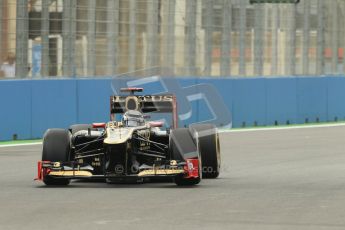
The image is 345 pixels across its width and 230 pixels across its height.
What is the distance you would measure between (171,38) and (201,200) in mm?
19295

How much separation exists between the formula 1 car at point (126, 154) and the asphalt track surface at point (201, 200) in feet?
0.61

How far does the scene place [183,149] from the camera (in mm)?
15016

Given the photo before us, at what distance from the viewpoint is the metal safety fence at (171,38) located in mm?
27422

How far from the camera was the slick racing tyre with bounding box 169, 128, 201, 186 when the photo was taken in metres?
15.0

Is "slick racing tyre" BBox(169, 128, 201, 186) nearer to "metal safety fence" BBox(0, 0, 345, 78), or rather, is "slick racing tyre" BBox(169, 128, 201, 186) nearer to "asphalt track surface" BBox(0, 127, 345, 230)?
"asphalt track surface" BBox(0, 127, 345, 230)

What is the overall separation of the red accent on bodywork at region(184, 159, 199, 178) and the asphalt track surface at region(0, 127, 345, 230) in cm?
22

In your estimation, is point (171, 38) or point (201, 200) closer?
point (201, 200)

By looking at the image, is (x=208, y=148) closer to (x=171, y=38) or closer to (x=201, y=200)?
(x=201, y=200)

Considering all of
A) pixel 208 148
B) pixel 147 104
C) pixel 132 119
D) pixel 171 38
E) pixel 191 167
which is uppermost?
pixel 171 38

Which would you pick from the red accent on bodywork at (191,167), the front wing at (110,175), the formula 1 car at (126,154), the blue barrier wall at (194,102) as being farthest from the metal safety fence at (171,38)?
the red accent on bodywork at (191,167)

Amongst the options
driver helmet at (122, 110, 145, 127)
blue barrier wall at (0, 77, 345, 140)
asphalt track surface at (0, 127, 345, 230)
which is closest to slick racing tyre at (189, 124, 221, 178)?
asphalt track surface at (0, 127, 345, 230)

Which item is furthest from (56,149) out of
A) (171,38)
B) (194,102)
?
(171,38)

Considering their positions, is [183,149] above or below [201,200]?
above

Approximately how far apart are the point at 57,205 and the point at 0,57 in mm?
14382
